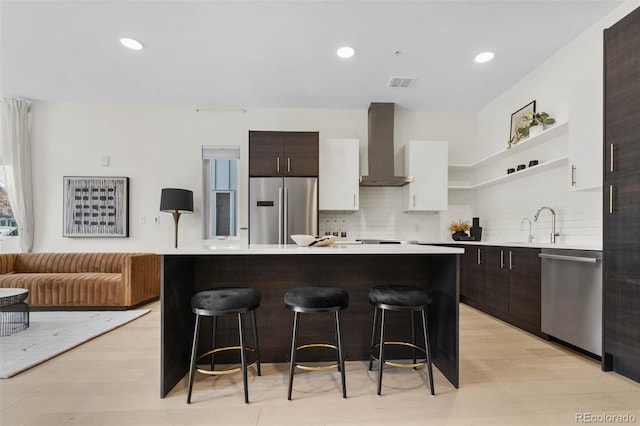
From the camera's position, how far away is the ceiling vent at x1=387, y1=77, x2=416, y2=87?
4047 millimetres

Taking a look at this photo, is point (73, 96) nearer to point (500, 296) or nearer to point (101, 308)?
point (101, 308)

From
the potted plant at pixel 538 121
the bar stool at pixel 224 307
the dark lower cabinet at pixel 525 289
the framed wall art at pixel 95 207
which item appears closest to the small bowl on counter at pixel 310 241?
the bar stool at pixel 224 307

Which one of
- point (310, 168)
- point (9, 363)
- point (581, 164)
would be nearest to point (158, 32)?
point (310, 168)

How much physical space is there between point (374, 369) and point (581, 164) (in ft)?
8.06

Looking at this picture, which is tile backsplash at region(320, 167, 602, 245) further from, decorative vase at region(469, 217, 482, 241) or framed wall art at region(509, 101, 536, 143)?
framed wall art at region(509, 101, 536, 143)

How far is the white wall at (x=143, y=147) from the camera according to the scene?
4941mm

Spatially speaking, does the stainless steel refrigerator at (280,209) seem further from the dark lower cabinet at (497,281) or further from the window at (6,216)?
the window at (6,216)

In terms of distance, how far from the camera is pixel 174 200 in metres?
4.53

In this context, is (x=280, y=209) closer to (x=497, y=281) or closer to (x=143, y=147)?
(x=143, y=147)

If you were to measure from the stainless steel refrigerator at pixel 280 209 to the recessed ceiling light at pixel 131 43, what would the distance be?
6.41ft

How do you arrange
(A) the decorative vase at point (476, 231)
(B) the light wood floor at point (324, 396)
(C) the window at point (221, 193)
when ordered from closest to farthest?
(B) the light wood floor at point (324, 396) < (A) the decorative vase at point (476, 231) < (C) the window at point (221, 193)

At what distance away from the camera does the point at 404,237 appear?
5141 mm

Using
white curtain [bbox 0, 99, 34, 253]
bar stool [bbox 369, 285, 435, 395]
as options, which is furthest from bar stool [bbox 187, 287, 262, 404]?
white curtain [bbox 0, 99, 34, 253]

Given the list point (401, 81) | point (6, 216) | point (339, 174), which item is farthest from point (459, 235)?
point (6, 216)
